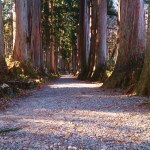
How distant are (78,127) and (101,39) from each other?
18.3 meters

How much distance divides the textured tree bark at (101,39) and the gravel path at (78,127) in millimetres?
14808

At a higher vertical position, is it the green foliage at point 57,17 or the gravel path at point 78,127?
the green foliage at point 57,17

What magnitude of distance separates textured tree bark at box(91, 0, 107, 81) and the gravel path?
14808 mm

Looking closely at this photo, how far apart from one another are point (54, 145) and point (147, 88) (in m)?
6.47

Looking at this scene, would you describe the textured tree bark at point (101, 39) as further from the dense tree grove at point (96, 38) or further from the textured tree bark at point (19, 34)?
the textured tree bark at point (19, 34)

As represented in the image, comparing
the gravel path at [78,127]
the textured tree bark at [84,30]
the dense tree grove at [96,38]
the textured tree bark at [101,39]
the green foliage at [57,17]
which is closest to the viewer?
the gravel path at [78,127]

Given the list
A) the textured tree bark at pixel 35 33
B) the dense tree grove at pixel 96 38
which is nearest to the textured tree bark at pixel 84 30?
the dense tree grove at pixel 96 38

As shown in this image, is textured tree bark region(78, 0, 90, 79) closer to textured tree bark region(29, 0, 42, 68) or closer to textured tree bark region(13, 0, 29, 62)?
textured tree bark region(29, 0, 42, 68)

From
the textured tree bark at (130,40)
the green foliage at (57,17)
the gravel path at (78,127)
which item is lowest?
the gravel path at (78,127)

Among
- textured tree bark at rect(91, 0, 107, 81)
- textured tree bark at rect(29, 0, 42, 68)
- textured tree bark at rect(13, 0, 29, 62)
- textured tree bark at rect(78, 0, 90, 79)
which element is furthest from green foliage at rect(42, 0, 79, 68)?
textured tree bark at rect(13, 0, 29, 62)

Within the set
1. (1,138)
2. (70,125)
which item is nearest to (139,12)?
(70,125)

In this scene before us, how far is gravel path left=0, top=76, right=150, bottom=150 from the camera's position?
4.91 m

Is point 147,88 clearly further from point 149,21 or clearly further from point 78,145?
point 78,145

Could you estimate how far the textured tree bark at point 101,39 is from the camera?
23719 mm
